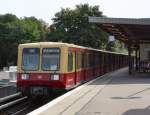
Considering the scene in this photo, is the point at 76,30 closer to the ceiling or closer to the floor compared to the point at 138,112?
closer to the ceiling

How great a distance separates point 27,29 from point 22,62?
63.9 meters

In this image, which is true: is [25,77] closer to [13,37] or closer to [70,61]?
[70,61]

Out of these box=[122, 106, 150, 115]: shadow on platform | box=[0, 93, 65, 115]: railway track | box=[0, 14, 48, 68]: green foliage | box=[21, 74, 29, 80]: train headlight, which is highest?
box=[0, 14, 48, 68]: green foliage

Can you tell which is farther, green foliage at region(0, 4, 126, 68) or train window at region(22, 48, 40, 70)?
green foliage at region(0, 4, 126, 68)

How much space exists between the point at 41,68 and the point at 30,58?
818 millimetres

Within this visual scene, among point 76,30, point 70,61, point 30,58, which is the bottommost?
point 70,61

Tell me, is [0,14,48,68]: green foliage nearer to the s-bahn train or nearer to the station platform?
the s-bahn train

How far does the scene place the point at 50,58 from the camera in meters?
21.6

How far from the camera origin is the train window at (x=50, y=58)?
69.8 feet

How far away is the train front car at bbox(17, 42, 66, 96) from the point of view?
69.0 ft

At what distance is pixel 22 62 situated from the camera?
2181 centimetres

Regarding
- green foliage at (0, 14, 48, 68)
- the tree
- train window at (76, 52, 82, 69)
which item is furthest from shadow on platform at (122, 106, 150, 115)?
green foliage at (0, 14, 48, 68)

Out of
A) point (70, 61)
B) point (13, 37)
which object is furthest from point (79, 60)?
point (13, 37)

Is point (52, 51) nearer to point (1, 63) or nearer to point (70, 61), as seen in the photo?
point (70, 61)
